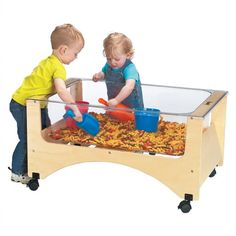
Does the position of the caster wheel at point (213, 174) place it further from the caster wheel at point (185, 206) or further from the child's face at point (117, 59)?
the child's face at point (117, 59)

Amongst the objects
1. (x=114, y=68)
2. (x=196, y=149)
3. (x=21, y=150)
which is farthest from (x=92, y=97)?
(x=196, y=149)

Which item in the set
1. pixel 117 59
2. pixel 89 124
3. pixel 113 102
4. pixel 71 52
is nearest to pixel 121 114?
pixel 113 102

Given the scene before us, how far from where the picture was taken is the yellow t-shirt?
4.46 meters

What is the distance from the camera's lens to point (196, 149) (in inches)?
164

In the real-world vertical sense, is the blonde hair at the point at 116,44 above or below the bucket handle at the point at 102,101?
above

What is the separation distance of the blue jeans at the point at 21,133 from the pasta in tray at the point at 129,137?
144 millimetres

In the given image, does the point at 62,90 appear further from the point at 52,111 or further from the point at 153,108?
the point at 153,108

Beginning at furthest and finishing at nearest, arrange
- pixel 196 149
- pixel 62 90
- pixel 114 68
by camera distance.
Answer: pixel 114 68 < pixel 62 90 < pixel 196 149

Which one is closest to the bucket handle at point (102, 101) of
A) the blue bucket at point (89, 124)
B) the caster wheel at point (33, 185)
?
the blue bucket at point (89, 124)

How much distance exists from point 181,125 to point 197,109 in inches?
10.5

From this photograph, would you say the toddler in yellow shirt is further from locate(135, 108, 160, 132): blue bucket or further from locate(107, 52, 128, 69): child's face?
locate(135, 108, 160, 132): blue bucket

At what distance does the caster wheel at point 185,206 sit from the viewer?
4223 mm

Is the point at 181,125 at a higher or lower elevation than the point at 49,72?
lower

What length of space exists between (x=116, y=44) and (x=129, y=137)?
1.83 feet
